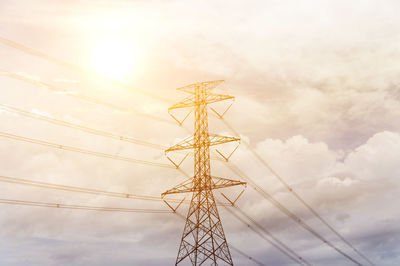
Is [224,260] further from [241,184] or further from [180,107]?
[180,107]

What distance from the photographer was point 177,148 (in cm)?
5684

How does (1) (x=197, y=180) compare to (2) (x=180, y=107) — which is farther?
(2) (x=180, y=107)

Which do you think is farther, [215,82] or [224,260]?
[215,82]

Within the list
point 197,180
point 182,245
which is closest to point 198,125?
point 197,180

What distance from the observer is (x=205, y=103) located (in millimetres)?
59281

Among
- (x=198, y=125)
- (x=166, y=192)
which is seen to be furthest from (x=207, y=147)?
(x=166, y=192)

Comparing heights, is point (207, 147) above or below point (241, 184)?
above

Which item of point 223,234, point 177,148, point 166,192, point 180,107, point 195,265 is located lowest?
point 195,265

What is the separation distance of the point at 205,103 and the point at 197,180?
9.94 m

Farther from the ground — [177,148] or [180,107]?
[180,107]

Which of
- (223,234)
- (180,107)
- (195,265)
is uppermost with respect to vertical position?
(180,107)

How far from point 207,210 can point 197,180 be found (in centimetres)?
370

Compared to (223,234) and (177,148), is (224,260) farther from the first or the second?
(177,148)

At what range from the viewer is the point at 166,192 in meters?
55.8
